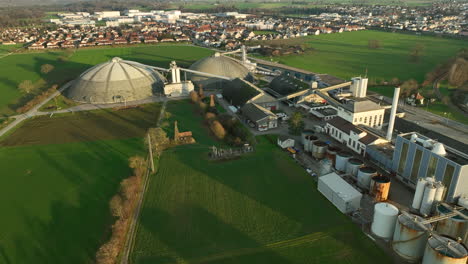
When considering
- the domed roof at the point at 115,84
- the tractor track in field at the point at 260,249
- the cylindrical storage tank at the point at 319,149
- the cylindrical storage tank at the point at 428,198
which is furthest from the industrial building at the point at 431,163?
the domed roof at the point at 115,84

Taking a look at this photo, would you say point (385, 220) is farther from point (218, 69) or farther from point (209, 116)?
point (218, 69)

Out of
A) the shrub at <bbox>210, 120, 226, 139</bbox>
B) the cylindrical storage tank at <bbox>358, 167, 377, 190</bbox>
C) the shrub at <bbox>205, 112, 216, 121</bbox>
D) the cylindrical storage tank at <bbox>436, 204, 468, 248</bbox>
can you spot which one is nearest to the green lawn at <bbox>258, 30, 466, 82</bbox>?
the shrub at <bbox>205, 112, 216, 121</bbox>

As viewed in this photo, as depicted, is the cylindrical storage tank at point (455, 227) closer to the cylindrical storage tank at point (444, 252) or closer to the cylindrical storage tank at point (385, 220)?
the cylindrical storage tank at point (444, 252)

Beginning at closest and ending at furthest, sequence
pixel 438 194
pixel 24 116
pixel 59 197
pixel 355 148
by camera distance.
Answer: pixel 438 194 < pixel 59 197 < pixel 355 148 < pixel 24 116

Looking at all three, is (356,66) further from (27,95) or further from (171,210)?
(27,95)

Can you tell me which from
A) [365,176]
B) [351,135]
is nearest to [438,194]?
[365,176]
